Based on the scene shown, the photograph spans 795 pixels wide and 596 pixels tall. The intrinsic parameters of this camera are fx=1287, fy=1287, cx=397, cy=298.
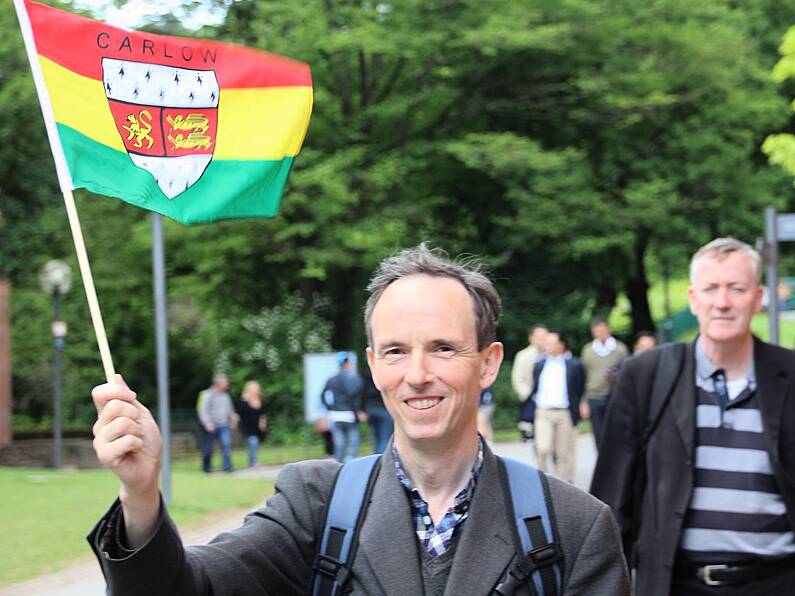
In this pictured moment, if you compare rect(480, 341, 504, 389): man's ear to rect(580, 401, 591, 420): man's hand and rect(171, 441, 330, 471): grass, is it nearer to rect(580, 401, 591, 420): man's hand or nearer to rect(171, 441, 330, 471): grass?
rect(580, 401, 591, 420): man's hand

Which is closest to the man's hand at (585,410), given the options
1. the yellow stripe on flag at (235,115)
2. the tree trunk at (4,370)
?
the yellow stripe on flag at (235,115)

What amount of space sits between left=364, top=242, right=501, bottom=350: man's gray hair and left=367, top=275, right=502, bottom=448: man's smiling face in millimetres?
21

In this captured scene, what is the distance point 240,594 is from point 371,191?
83.5ft

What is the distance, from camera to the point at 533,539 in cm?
258

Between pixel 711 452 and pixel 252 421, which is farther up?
pixel 711 452

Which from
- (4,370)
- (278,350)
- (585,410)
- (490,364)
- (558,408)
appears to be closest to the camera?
(490,364)

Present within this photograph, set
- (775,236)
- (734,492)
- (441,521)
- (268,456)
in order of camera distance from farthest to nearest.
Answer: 1. (268,456)
2. (775,236)
3. (734,492)
4. (441,521)

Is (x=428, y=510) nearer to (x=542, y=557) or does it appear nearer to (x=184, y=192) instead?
(x=542, y=557)

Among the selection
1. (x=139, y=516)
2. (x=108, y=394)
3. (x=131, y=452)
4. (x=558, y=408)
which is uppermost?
(x=108, y=394)

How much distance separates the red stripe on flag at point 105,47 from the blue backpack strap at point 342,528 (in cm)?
117

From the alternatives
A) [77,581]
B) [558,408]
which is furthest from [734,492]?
[558,408]

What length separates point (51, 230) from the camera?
25.2m

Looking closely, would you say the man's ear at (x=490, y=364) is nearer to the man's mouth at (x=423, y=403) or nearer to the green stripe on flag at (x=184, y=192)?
the man's mouth at (x=423, y=403)

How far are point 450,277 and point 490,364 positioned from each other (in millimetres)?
215
